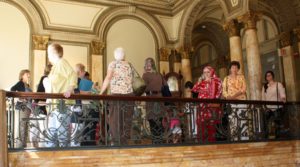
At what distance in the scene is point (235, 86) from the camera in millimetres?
7398

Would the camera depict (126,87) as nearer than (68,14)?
Yes

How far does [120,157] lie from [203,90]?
7.59ft

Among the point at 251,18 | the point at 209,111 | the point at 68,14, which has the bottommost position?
the point at 209,111

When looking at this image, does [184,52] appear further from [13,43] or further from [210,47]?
[13,43]

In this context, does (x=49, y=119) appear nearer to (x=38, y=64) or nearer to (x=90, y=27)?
(x=38, y=64)

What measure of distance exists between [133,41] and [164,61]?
147 centimetres

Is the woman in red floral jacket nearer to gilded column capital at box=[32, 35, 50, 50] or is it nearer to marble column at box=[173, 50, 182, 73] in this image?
gilded column capital at box=[32, 35, 50, 50]

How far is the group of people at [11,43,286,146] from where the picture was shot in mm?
5703

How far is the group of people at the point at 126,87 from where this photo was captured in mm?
5703

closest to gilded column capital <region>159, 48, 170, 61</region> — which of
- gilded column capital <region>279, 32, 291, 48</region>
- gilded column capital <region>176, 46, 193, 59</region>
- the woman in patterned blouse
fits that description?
gilded column capital <region>176, 46, 193, 59</region>

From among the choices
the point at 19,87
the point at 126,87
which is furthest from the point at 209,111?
the point at 19,87

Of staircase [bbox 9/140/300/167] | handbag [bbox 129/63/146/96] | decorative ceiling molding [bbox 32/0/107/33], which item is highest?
decorative ceiling molding [bbox 32/0/107/33]

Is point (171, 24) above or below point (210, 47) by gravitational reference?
above

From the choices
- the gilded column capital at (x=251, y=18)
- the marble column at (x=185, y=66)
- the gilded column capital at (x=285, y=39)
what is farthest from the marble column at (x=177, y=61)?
the gilded column capital at (x=251, y=18)
